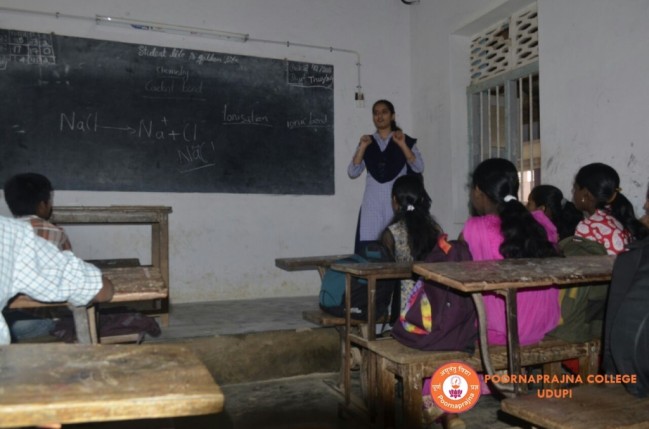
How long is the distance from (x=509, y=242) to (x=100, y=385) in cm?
157

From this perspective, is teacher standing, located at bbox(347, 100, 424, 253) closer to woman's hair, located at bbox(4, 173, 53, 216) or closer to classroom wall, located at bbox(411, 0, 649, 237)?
classroom wall, located at bbox(411, 0, 649, 237)

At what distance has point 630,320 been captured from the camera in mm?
1292

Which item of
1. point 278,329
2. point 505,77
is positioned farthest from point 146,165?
point 505,77

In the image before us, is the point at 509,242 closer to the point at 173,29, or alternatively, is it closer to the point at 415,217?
the point at 415,217

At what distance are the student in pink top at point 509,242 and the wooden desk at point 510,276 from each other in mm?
128

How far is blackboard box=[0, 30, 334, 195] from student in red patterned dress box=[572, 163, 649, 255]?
2.68m

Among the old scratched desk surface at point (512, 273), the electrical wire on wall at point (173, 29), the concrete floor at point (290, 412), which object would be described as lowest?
the concrete floor at point (290, 412)

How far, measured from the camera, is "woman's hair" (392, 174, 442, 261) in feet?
8.34

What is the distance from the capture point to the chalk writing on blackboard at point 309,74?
487 centimetres

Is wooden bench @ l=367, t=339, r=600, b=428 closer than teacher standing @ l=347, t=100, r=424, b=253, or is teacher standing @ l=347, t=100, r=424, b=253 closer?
wooden bench @ l=367, t=339, r=600, b=428

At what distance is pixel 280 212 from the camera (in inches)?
189

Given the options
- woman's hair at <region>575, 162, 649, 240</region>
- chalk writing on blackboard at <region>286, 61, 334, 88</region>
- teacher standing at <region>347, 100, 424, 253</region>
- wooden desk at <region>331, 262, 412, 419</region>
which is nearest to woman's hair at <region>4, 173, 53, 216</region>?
wooden desk at <region>331, 262, 412, 419</region>

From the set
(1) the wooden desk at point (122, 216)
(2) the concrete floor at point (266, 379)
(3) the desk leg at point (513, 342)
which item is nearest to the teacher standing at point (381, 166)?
(2) the concrete floor at point (266, 379)

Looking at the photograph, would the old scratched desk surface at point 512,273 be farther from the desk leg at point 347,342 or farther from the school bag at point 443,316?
the desk leg at point 347,342
